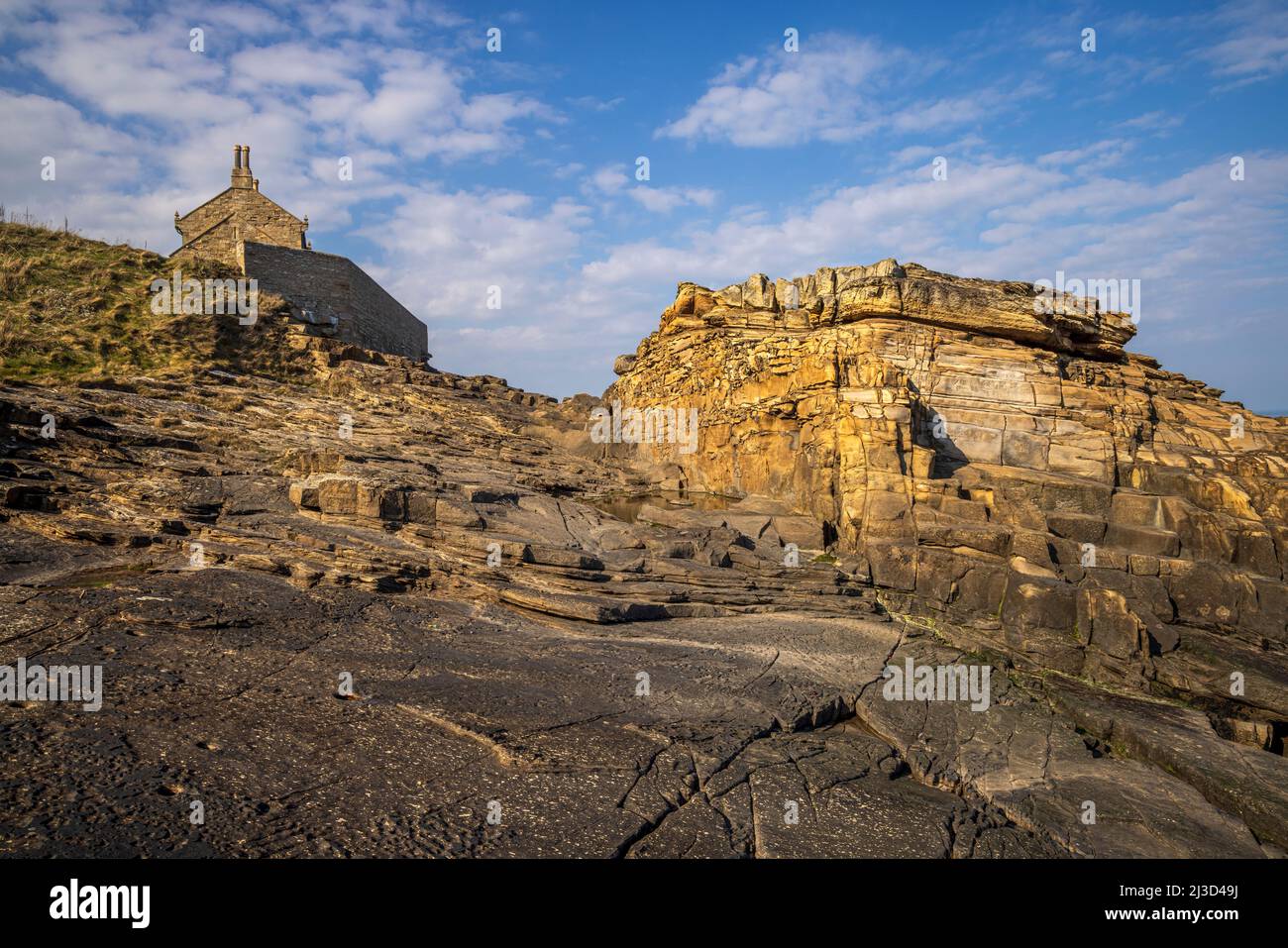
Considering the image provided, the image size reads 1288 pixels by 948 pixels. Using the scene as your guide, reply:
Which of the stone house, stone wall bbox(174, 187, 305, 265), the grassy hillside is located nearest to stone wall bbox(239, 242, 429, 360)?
the stone house

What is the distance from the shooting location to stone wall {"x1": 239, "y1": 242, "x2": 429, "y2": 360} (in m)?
33.4

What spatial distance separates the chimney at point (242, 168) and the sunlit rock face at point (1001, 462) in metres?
26.0

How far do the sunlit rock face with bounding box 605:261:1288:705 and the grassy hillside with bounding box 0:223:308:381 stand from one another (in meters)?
15.7

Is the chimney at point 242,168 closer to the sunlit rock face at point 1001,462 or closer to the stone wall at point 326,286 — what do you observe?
the stone wall at point 326,286

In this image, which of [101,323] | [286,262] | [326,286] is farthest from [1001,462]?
[286,262]

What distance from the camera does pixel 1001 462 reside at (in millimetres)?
20906

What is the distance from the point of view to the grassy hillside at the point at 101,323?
22094 millimetres

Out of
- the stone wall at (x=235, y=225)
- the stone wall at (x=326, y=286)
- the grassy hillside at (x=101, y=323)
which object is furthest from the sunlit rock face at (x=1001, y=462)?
the stone wall at (x=235, y=225)

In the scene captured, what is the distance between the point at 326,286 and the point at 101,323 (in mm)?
11259

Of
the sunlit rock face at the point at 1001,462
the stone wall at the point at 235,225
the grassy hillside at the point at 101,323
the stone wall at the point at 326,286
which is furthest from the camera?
the stone wall at the point at 235,225

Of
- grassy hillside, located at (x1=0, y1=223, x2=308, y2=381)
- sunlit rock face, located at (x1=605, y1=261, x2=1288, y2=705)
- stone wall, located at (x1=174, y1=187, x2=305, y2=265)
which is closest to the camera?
sunlit rock face, located at (x1=605, y1=261, x2=1288, y2=705)

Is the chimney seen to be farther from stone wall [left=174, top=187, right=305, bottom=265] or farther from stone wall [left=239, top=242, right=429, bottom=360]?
stone wall [left=239, top=242, right=429, bottom=360]
